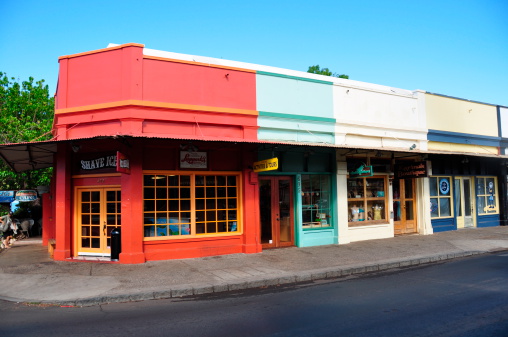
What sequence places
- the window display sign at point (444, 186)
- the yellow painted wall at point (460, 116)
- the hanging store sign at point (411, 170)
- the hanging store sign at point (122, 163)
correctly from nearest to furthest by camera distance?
the hanging store sign at point (122, 163) < the hanging store sign at point (411, 170) < the yellow painted wall at point (460, 116) < the window display sign at point (444, 186)

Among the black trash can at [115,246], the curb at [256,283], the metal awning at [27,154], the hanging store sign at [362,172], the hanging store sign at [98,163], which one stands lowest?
the curb at [256,283]

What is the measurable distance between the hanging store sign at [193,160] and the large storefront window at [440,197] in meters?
11.0

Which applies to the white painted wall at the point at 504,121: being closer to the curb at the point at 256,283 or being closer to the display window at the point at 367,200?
the display window at the point at 367,200

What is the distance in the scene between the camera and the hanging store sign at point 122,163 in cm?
978

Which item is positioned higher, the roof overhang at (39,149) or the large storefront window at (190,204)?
the roof overhang at (39,149)

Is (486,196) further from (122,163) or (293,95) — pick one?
(122,163)

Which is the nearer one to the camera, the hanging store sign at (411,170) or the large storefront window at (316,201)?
the large storefront window at (316,201)

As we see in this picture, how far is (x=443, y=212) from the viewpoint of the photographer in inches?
698

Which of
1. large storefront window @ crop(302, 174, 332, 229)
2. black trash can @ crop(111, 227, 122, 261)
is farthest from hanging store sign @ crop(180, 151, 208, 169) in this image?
large storefront window @ crop(302, 174, 332, 229)

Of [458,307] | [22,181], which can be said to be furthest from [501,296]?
[22,181]

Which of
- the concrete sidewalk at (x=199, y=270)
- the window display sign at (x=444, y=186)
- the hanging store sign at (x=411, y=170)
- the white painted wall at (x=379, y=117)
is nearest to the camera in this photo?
the concrete sidewalk at (x=199, y=270)

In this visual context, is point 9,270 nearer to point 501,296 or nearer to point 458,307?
point 458,307

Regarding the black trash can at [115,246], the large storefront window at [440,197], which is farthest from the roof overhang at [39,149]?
the large storefront window at [440,197]

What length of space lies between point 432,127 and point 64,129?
1458cm
